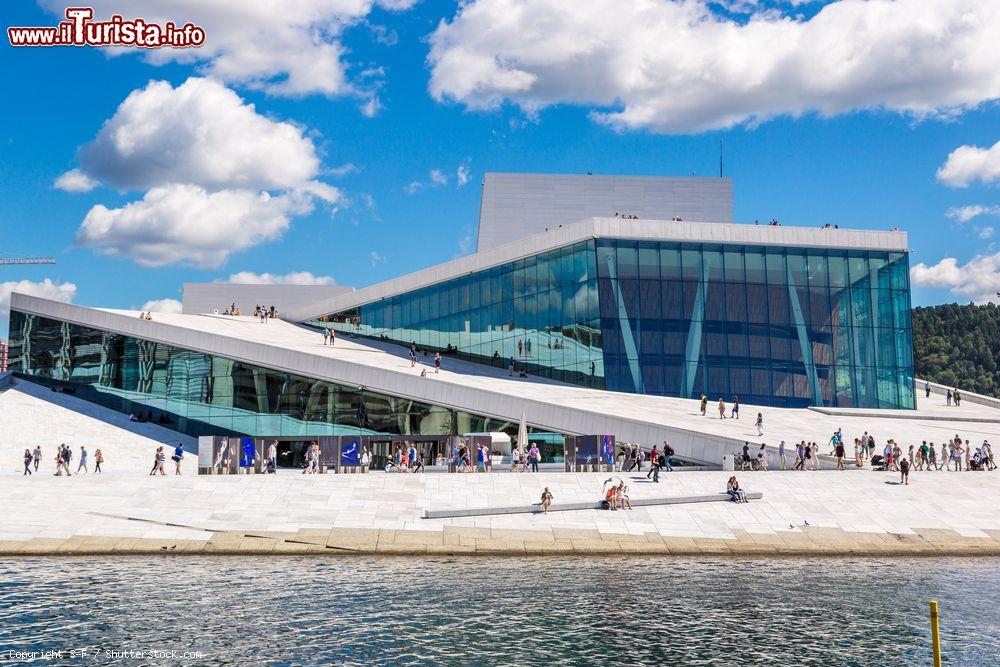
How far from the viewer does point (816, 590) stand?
23.7m

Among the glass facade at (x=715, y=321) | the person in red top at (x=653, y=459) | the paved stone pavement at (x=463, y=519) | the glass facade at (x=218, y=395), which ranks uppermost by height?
the glass facade at (x=715, y=321)

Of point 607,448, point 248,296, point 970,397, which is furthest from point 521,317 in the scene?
point 248,296

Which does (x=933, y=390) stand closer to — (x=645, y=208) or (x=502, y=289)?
(x=645, y=208)

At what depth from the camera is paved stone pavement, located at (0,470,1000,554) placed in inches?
1127

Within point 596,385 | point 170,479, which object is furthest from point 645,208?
point 170,479

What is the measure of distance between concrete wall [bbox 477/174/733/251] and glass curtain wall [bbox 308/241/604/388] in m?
18.5

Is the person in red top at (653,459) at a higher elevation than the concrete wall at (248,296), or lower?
lower

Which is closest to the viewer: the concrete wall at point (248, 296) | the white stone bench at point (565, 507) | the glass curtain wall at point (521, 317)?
the white stone bench at point (565, 507)

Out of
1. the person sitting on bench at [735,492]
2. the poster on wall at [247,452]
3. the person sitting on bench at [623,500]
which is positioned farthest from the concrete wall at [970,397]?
the poster on wall at [247,452]

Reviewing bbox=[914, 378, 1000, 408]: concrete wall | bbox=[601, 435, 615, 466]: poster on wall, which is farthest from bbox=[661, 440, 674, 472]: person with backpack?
bbox=[914, 378, 1000, 408]: concrete wall

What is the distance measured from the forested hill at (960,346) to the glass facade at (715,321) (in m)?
83.1

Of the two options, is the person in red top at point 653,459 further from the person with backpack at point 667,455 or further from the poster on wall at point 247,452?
the poster on wall at point 247,452

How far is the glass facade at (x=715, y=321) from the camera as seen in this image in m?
51.0

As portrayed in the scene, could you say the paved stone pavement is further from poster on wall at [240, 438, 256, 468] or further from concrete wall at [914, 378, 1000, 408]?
concrete wall at [914, 378, 1000, 408]
